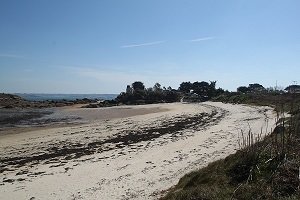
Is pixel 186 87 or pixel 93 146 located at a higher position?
pixel 186 87

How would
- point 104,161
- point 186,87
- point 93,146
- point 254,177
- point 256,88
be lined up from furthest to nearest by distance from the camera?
1. point 256,88
2. point 186,87
3. point 93,146
4. point 104,161
5. point 254,177

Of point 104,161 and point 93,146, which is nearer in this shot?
point 104,161

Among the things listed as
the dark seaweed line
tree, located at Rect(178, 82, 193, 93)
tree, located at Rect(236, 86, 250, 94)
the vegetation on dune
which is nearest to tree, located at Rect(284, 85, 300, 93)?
the vegetation on dune

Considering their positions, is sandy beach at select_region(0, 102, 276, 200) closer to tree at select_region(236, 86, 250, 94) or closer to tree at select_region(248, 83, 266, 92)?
tree at select_region(248, 83, 266, 92)

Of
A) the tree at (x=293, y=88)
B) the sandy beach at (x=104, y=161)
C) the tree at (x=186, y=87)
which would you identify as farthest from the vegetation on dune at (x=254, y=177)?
the tree at (x=186, y=87)

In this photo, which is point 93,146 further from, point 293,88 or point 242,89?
point 242,89

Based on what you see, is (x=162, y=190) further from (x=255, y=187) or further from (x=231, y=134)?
(x=231, y=134)

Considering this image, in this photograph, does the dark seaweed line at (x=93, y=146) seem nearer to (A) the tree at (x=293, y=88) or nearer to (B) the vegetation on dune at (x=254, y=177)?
(B) the vegetation on dune at (x=254, y=177)

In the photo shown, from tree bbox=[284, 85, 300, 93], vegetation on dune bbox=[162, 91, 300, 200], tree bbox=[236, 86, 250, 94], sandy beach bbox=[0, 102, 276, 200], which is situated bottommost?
sandy beach bbox=[0, 102, 276, 200]

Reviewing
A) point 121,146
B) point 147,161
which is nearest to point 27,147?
point 121,146

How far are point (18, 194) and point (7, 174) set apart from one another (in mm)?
2967

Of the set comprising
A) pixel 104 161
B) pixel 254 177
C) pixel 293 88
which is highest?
pixel 293 88

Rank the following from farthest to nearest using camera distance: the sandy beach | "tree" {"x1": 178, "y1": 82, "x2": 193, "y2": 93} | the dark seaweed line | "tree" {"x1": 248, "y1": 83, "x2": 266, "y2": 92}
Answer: "tree" {"x1": 178, "y1": 82, "x2": 193, "y2": 93}
"tree" {"x1": 248, "y1": 83, "x2": 266, "y2": 92}
the dark seaweed line
the sandy beach

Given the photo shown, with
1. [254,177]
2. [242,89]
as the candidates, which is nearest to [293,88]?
[254,177]
